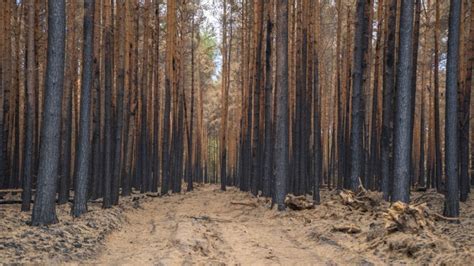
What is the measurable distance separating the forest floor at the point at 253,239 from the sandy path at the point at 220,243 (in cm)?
1

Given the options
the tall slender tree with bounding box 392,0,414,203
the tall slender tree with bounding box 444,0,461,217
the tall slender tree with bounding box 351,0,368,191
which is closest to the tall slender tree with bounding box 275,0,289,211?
the tall slender tree with bounding box 351,0,368,191

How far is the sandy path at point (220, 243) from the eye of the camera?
5.93 m

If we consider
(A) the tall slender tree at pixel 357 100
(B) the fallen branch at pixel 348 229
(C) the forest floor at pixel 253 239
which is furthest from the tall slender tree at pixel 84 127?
(A) the tall slender tree at pixel 357 100

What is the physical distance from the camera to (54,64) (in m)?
7.41

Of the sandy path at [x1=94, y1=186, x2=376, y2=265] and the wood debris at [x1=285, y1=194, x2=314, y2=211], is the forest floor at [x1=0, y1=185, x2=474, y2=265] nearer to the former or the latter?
the sandy path at [x1=94, y1=186, x2=376, y2=265]

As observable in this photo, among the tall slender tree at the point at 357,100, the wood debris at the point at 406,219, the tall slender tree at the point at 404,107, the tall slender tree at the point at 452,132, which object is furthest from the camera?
the tall slender tree at the point at 357,100

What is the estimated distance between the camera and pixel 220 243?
7125 millimetres

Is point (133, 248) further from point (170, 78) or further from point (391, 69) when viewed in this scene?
point (170, 78)

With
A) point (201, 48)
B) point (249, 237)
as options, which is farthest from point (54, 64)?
point (201, 48)

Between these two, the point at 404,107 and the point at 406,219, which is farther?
the point at 404,107

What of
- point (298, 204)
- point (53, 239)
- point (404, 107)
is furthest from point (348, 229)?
point (53, 239)

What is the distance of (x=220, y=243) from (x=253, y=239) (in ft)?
2.41

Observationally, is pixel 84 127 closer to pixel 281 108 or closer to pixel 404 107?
pixel 281 108

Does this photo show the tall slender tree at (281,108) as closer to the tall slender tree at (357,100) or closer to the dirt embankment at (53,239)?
the tall slender tree at (357,100)
